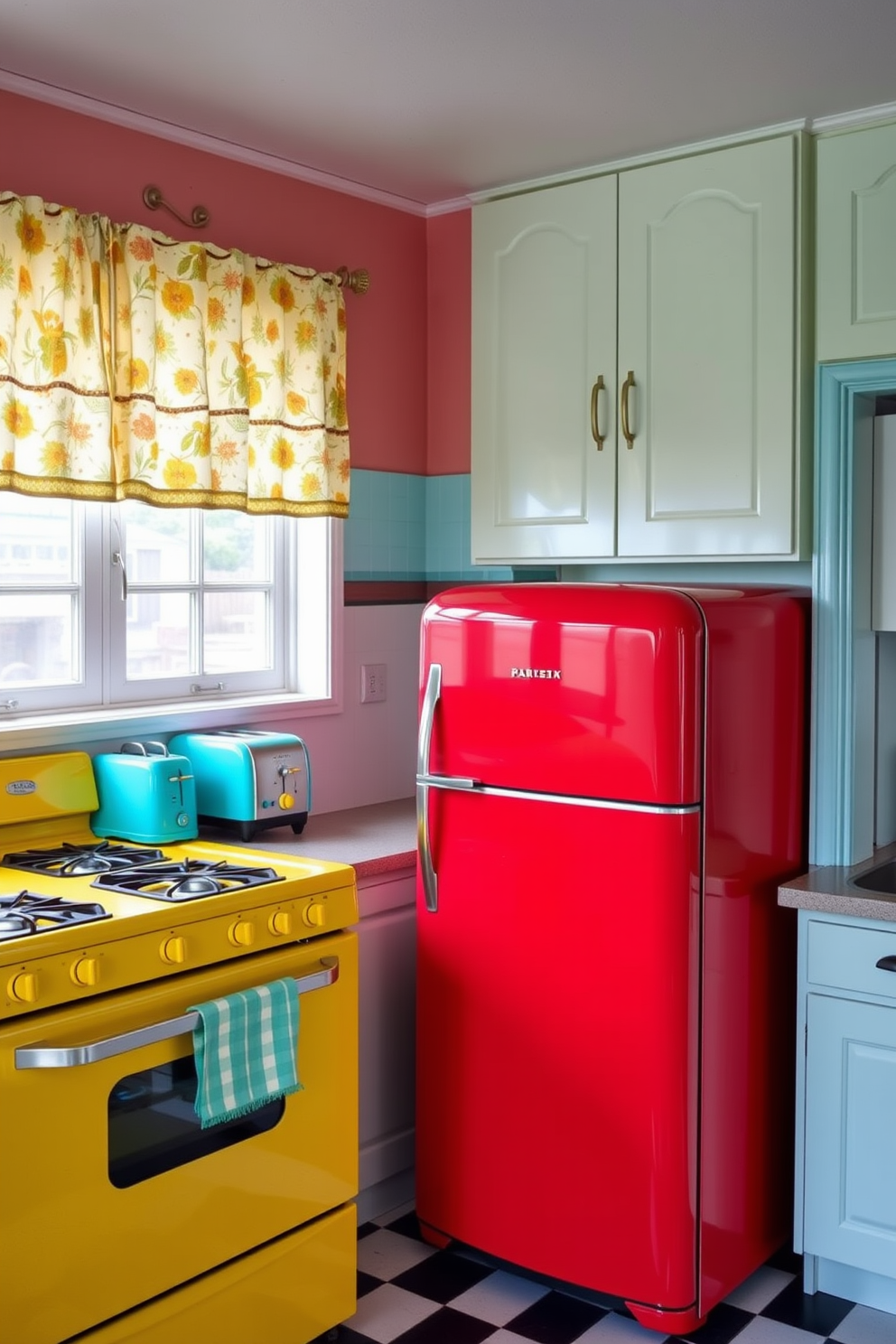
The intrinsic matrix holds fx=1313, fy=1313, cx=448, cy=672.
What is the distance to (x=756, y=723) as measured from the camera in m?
2.67

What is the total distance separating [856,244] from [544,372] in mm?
775

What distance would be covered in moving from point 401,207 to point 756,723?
178cm

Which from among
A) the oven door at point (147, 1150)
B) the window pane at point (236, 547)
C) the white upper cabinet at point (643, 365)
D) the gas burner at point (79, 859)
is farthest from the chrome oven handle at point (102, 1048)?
the white upper cabinet at point (643, 365)

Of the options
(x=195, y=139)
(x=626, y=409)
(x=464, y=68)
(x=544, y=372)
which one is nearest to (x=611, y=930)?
(x=626, y=409)

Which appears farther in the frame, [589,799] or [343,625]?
[343,625]

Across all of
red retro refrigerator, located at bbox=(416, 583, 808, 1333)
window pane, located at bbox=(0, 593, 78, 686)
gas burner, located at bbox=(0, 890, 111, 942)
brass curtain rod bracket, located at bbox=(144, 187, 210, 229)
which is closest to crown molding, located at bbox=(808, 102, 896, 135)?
red retro refrigerator, located at bbox=(416, 583, 808, 1333)

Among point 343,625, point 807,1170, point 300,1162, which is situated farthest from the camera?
point 343,625

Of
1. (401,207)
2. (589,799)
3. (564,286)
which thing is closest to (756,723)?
(589,799)

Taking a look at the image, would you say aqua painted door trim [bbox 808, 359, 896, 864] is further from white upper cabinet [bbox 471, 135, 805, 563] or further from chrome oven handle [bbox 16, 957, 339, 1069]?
chrome oven handle [bbox 16, 957, 339, 1069]

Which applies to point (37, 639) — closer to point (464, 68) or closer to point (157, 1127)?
point (157, 1127)

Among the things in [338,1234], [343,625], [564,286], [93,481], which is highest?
[564,286]

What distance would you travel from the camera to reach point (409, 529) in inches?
144

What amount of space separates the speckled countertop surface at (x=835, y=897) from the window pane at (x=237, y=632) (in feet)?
4.72

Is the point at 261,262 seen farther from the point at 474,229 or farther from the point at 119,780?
the point at 119,780
